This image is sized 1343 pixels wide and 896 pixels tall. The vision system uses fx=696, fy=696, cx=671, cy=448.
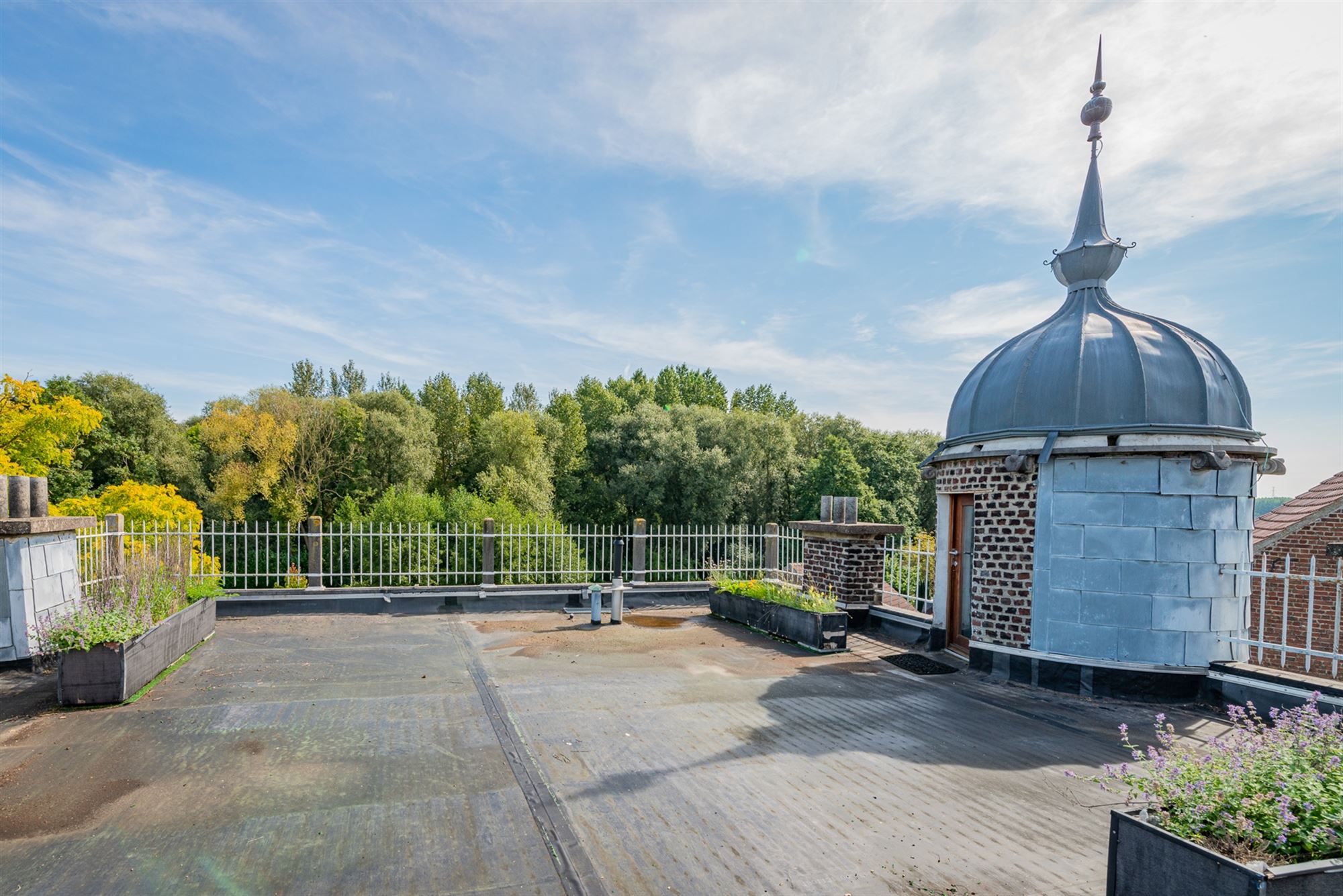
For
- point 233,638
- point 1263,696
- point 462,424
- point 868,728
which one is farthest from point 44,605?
point 462,424

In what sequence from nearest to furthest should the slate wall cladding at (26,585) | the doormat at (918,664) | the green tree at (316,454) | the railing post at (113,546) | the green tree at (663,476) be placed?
1. the slate wall cladding at (26,585)
2. the doormat at (918,664)
3. the railing post at (113,546)
4. the green tree at (316,454)
5. the green tree at (663,476)

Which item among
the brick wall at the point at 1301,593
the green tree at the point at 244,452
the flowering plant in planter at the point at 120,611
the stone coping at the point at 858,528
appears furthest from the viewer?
the green tree at the point at 244,452

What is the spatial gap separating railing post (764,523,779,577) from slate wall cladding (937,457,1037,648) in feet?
17.7

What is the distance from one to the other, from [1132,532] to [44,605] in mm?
11560

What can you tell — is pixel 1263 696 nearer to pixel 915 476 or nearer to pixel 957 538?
pixel 957 538

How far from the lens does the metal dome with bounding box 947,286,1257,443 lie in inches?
291

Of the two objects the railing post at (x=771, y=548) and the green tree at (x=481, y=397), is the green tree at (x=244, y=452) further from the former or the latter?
the railing post at (x=771, y=548)

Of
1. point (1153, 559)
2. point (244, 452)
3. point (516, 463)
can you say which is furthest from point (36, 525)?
point (516, 463)

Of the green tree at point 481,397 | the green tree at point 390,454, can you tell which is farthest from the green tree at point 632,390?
the green tree at point 390,454

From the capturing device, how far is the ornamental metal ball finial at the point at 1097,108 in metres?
8.98

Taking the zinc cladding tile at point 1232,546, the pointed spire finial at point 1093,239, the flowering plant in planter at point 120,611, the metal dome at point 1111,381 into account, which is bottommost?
the flowering plant in planter at point 120,611

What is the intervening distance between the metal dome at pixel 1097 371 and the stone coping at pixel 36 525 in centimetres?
1038

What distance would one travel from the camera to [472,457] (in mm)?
38094

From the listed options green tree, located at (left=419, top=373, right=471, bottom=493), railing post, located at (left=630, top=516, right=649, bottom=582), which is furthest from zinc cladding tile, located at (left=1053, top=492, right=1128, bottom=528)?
green tree, located at (left=419, top=373, right=471, bottom=493)
